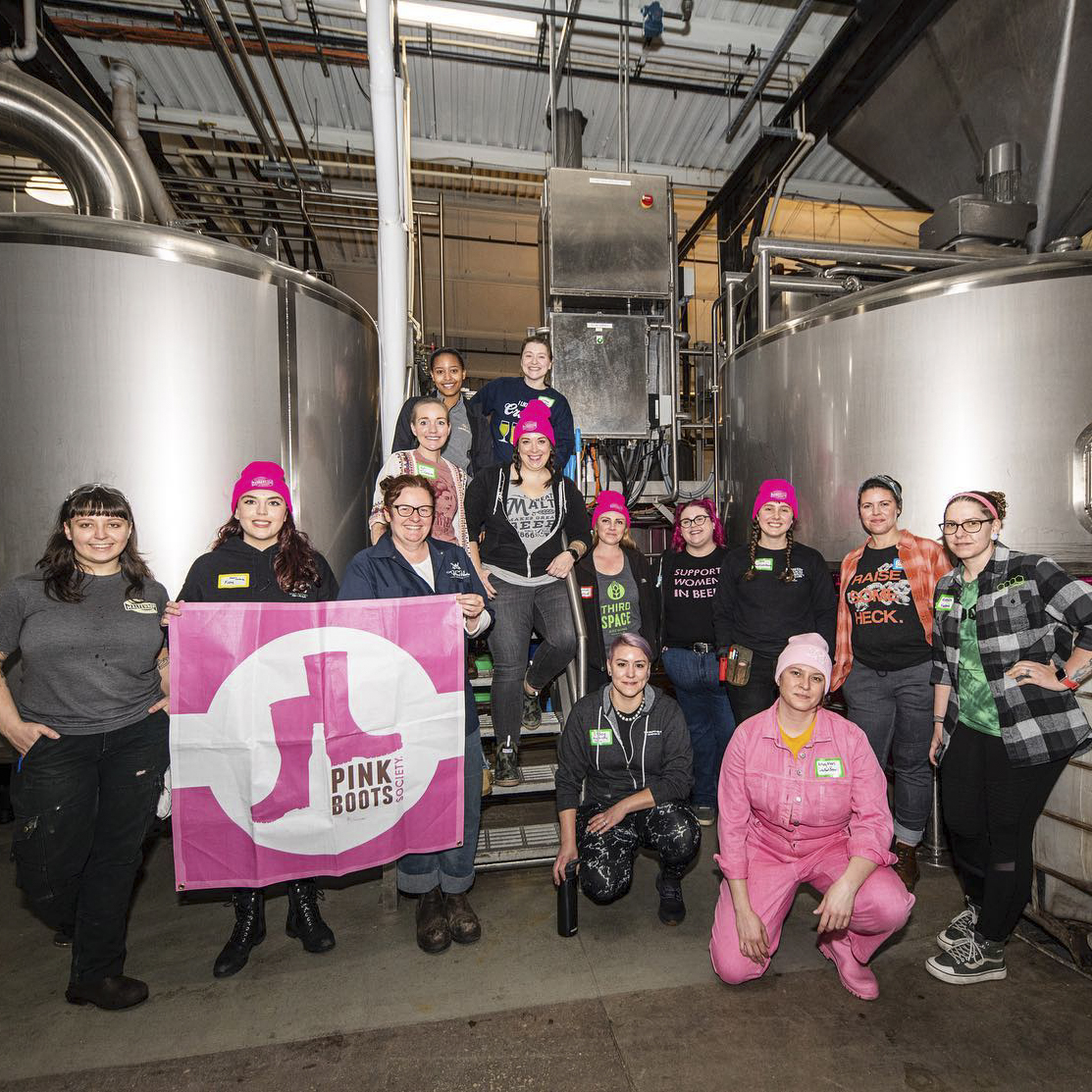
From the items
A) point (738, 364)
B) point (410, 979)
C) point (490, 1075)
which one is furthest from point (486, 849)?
point (738, 364)

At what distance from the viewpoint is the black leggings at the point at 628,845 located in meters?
3.00

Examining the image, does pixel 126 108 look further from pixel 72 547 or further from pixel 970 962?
pixel 970 962

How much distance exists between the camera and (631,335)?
6.04m

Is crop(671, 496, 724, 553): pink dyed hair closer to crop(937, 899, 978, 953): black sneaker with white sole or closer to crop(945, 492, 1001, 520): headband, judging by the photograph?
crop(945, 492, 1001, 520): headband

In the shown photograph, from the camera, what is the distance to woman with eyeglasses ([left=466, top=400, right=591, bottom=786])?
3355 millimetres

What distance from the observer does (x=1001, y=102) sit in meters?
5.78

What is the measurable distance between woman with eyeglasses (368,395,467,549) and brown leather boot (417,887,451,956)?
1.60 meters

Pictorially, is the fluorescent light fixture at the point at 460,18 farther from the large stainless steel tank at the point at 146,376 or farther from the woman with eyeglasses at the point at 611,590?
the woman with eyeglasses at the point at 611,590

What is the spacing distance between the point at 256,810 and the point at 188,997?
0.76 m

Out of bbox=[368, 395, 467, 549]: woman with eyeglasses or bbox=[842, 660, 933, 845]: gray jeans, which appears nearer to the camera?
bbox=[842, 660, 933, 845]: gray jeans

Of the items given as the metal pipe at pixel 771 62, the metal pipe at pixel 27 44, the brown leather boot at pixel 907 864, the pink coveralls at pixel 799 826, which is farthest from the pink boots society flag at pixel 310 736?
the metal pipe at pixel 771 62

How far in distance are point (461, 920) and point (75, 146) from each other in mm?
4556

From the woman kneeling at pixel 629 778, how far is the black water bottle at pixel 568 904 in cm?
10

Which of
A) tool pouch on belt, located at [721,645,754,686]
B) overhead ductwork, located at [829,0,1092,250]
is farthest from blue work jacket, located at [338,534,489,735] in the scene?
overhead ductwork, located at [829,0,1092,250]
